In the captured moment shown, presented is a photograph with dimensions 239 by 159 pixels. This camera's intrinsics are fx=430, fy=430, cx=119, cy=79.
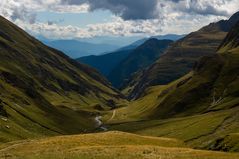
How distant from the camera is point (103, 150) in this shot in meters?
58.9

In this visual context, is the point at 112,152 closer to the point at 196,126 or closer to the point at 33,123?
the point at 196,126

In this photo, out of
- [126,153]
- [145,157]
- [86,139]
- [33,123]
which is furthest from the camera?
[33,123]

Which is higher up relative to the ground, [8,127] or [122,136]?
[122,136]

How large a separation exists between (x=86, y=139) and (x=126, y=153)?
2050 centimetres

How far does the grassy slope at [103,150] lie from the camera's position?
53062 mm

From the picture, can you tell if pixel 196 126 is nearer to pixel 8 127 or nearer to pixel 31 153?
pixel 8 127

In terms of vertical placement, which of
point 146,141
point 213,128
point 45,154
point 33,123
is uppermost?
point 45,154

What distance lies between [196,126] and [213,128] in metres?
15.9

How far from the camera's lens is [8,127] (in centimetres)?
15475

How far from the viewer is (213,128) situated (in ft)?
462

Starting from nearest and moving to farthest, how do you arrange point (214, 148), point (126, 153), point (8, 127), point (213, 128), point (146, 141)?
point (126, 153) → point (214, 148) → point (146, 141) → point (213, 128) → point (8, 127)

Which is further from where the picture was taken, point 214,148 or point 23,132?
point 23,132

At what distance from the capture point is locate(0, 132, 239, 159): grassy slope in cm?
5306

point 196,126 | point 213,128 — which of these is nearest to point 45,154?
point 213,128
